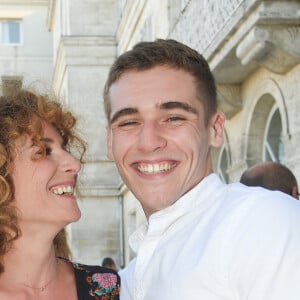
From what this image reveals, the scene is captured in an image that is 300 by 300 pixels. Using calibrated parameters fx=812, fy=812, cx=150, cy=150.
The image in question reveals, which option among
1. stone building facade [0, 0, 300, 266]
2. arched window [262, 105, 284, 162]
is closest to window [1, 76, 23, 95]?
stone building facade [0, 0, 300, 266]

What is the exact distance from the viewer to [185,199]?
3.21 m

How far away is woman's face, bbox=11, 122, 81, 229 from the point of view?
3795 millimetres

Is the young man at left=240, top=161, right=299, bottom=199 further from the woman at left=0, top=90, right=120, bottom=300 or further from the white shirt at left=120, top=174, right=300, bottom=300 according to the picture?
the white shirt at left=120, top=174, right=300, bottom=300

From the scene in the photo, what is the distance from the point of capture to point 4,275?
12.9 ft

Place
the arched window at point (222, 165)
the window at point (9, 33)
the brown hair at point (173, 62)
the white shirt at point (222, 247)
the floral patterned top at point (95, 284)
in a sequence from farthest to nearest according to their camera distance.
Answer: the window at point (9, 33)
the arched window at point (222, 165)
the floral patterned top at point (95, 284)
the brown hair at point (173, 62)
the white shirt at point (222, 247)

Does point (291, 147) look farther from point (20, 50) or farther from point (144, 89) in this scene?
point (20, 50)

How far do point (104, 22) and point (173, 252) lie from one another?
2625 cm

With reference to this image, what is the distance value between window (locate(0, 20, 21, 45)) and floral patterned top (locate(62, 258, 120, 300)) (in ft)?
121

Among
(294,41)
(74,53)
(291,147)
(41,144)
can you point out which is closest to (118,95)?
(41,144)

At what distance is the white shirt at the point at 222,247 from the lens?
2619 millimetres

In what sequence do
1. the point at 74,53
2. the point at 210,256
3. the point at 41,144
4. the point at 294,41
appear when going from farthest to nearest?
the point at 74,53, the point at 294,41, the point at 41,144, the point at 210,256

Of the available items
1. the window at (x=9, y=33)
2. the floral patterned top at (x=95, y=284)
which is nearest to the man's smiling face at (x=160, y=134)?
the floral patterned top at (x=95, y=284)

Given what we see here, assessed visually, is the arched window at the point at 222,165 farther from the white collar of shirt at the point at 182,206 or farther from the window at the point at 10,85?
the white collar of shirt at the point at 182,206

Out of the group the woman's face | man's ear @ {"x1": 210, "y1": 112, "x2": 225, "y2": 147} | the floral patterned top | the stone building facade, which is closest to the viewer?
man's ear @ {"x1": 210, "y1": 112, "x2": 225, "y2": 147}
